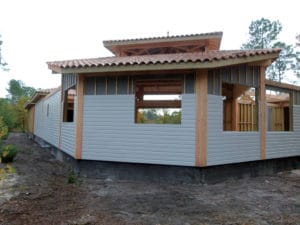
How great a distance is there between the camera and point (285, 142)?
7871 millimetres

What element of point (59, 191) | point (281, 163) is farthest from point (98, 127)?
point (281, 163)

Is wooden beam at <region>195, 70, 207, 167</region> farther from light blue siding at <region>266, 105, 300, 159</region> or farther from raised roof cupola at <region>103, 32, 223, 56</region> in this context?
raised roof cupola at <region>103, 32, 223, 56</region>

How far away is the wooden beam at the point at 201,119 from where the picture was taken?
19.3ft

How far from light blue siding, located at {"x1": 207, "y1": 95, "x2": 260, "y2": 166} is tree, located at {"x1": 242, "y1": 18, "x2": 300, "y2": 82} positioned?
18190 mm

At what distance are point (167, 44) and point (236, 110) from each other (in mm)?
3269

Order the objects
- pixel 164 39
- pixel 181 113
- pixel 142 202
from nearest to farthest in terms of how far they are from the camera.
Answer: pixel 142 202, pixel 181 113, pixel 164 39

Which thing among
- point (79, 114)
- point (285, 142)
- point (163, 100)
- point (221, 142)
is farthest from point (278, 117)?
point (79, 114)

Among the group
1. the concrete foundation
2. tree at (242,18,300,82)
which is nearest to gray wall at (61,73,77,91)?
the concrete foundation

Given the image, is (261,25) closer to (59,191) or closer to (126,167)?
(126,167)

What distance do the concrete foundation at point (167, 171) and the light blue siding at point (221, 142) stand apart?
0.21 metres

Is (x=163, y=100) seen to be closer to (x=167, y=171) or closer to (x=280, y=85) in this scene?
(x=280, y=85)

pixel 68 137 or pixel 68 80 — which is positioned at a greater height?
pixel 68 80

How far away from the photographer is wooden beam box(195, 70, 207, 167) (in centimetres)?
587

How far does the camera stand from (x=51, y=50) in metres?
29.6
